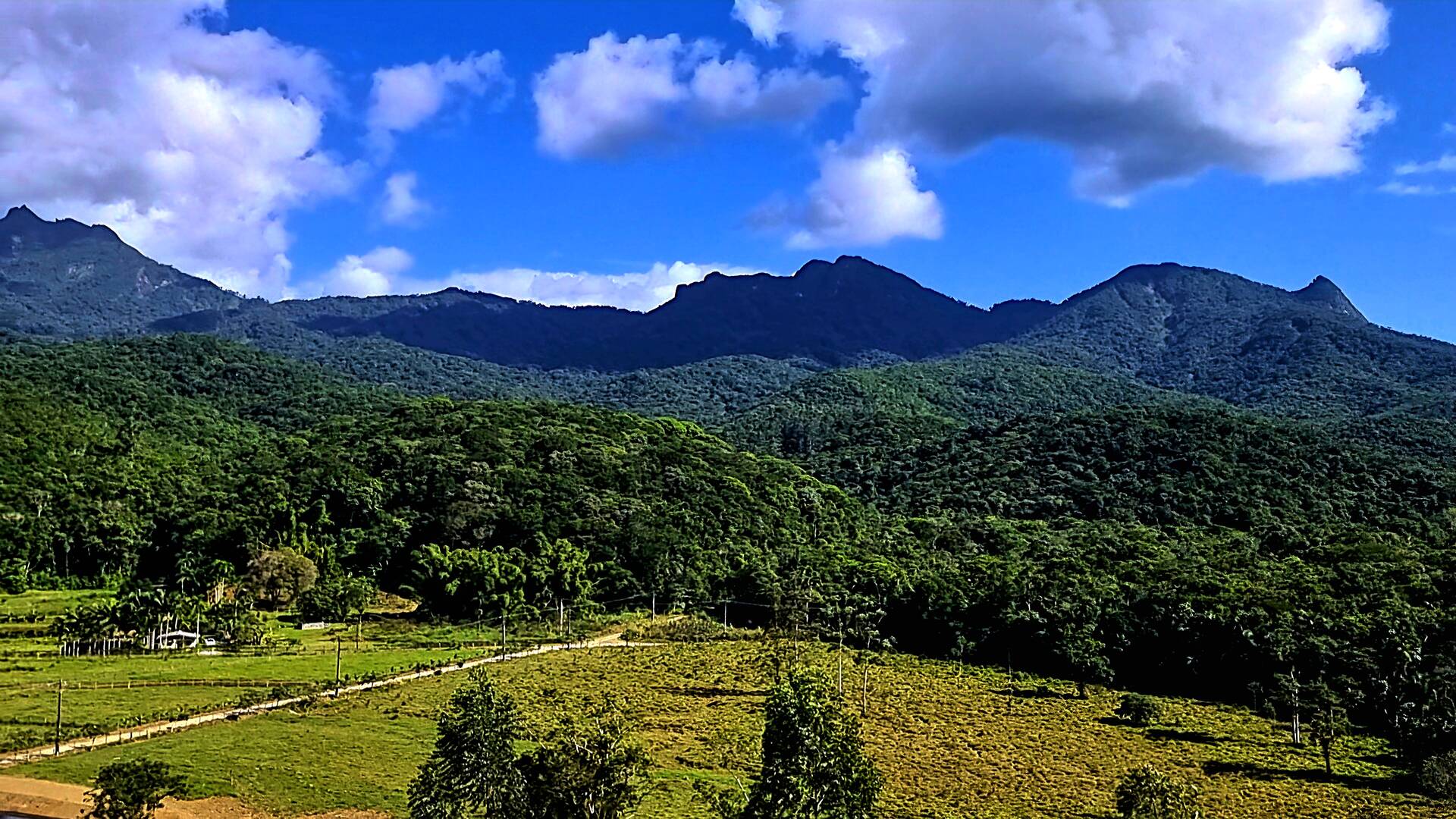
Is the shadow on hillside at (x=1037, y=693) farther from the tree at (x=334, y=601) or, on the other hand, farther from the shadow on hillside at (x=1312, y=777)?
the tree at (x=334, y=601)

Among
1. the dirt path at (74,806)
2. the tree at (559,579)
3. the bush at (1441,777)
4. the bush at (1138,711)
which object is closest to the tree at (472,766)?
the dirt path at (74,806)

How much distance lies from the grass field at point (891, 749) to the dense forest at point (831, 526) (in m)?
6.04

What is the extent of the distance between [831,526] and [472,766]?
3178 inches

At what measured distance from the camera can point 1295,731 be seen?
165 feet

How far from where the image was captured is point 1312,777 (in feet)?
140

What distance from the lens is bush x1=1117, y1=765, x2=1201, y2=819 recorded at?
25.8m

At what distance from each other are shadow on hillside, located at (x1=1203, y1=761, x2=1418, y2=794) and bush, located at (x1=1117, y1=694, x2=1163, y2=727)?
25.7 feet

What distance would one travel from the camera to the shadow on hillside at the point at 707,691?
54156 millimetres

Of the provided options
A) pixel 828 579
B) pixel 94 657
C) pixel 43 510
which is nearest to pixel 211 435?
pixel 43 510

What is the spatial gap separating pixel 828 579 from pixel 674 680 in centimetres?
2581

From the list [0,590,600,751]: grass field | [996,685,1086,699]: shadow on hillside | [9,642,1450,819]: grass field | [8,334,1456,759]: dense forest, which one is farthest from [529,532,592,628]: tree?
[996,685,1086,699]: shadow on hillside

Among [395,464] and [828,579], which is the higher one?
[395,464]

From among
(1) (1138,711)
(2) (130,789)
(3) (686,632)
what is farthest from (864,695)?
(2) (130,789)

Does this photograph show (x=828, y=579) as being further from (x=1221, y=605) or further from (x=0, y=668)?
(x=0, y=668)
